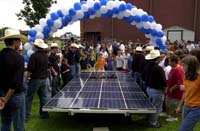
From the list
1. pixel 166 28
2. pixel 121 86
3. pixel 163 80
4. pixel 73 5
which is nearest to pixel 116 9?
pixel 73 5

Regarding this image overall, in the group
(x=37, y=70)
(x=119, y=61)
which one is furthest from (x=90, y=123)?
(x=119, y=61)

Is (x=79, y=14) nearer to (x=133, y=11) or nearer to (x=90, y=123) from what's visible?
(x=133, y=11)

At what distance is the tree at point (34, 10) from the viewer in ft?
87.0

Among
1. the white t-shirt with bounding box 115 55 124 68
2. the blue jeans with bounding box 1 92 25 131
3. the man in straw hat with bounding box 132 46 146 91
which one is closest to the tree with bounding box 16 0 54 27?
the white t-shirt with bounding box 115 55 124 68

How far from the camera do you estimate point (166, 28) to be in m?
42.9

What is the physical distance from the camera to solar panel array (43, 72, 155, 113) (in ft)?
24.3

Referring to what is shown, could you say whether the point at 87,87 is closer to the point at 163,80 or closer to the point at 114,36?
the point at 163,80

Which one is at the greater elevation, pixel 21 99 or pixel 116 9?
pixel 116 9

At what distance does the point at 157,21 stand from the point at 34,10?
71.5ft

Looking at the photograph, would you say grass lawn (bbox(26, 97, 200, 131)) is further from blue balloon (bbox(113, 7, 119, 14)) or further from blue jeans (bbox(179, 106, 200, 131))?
blue balloon (bbox(113, 7, 119, 14))

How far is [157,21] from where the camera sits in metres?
44.5

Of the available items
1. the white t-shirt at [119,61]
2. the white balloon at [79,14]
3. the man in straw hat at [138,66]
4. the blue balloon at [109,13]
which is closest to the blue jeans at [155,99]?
the man in straw hat at [138,66]

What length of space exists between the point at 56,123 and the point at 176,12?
123 ft

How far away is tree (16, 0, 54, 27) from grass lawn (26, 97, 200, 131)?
Answer: 712 inches
